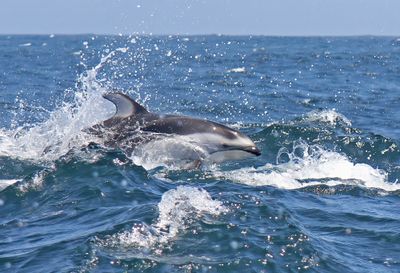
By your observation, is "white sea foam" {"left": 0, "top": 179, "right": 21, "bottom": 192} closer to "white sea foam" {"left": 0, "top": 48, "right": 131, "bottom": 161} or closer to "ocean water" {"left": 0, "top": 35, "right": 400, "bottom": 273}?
"ocean water" {"left": 0, "top": 35, "right": 400, "bottom": 273}

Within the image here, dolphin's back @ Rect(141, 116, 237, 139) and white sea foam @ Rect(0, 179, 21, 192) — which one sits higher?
dolphin's back @ Rect(141, 116, 237, 139)

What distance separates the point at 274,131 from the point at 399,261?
1025cm

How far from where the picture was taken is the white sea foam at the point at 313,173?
13867 millimetres

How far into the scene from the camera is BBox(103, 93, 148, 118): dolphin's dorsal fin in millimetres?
14719

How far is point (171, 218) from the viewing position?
10.1 metres

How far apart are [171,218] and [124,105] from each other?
5104 mm

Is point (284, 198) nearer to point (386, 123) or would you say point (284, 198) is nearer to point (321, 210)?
point (321, 210)

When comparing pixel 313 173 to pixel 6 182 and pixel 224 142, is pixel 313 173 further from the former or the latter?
pixel 6 182

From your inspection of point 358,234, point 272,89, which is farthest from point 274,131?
point 272,89

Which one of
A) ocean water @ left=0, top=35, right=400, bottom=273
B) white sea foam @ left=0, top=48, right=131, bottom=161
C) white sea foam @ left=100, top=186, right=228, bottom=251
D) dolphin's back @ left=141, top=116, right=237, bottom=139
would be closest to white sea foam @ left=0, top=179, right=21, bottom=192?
ocean water @ left=0, top=35, right=400, bottom=273

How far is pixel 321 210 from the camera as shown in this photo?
1180 cm

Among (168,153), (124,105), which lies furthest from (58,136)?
(168,153)

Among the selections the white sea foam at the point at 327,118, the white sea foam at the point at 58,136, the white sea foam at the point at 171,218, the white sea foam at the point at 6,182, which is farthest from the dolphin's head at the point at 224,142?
the white sea foam at the point at 327,118

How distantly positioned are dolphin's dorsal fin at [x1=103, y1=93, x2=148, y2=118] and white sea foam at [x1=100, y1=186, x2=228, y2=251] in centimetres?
391
